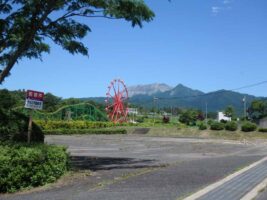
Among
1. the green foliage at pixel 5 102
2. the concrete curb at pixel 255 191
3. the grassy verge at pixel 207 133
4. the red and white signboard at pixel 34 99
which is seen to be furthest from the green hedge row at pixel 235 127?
the red and white signboard at pixel 34 99

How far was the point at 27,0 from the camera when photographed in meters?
14.8

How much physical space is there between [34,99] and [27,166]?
2399 mm

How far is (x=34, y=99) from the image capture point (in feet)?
41.5

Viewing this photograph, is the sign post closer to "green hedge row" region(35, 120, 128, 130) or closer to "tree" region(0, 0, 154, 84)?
"tree" region(0, 0, 154, 84)

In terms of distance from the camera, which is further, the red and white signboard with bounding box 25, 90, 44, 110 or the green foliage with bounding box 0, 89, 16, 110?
the green foliage with bounding box 0, 89, 16, 110

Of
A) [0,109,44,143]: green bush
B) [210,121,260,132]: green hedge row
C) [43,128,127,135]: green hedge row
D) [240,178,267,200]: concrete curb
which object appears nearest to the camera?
[240,178,267,200]: concrete curb

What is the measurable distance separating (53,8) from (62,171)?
497cm

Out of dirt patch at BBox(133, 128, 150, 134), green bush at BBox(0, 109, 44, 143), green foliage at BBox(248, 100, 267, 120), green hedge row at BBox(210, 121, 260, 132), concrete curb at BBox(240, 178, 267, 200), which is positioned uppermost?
green foliage at BBox(248, 100, 267, 120)

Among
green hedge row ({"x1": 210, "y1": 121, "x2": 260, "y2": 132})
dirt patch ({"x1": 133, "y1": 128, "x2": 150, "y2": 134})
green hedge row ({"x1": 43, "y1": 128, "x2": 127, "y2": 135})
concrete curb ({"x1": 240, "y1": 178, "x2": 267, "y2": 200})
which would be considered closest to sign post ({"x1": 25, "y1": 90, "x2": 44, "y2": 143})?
concrete curb ({"x1": 240, "y1": 178, "x2": 267, "y2": 200})

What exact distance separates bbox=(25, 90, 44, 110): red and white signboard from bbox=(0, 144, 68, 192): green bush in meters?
1.17

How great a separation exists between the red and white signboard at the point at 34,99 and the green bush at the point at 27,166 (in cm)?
117

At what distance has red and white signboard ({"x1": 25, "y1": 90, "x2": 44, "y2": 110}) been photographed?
12.5 m

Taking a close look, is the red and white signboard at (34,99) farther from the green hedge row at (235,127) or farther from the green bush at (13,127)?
the green hedge row at (235,127)

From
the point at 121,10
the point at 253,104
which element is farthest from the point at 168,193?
the point at 253,104
